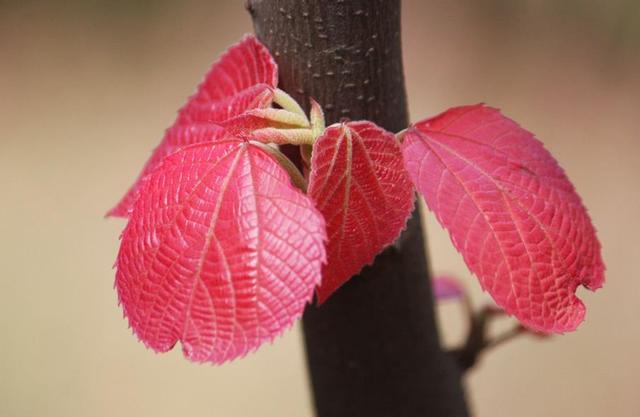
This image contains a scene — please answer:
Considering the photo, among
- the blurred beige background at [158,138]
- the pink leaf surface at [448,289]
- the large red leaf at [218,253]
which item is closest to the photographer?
the large red leaf at [218,253]

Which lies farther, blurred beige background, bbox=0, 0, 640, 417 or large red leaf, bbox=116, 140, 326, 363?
blurred beige background, bbox=0, 0, 640, 417

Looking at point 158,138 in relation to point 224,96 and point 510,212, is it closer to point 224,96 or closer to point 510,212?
point 224,96

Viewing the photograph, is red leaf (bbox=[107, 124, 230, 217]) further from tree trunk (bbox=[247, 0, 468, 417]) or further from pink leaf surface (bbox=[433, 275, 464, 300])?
pink leaf surface (bbox=[433, 275, 464, 300])

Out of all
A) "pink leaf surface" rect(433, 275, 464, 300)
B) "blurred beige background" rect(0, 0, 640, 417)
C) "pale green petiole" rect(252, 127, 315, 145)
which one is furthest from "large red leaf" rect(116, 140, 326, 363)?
"blurred beige background" rect(0, 0, 640, 417)

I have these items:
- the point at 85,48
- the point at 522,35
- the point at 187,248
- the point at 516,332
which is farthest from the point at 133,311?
the point at 85,48

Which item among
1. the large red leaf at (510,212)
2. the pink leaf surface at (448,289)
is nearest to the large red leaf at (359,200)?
the large red leaf at (510,212)

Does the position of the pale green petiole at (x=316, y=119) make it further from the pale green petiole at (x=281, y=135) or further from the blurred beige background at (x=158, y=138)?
the blurred beige background at (x=158, y=138)

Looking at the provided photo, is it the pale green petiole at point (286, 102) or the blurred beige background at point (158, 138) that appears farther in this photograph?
the blurred beige background at point (158, 138)
